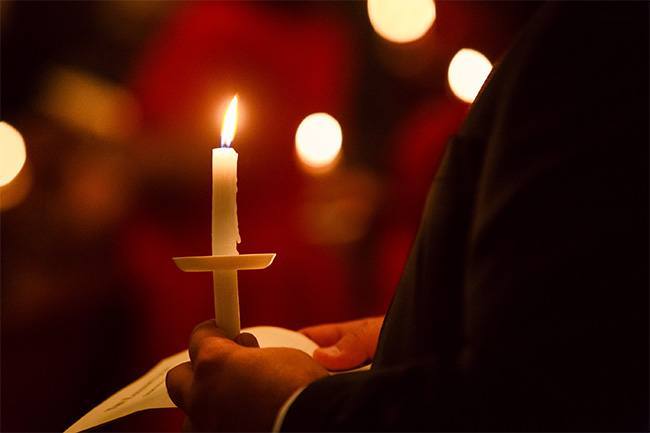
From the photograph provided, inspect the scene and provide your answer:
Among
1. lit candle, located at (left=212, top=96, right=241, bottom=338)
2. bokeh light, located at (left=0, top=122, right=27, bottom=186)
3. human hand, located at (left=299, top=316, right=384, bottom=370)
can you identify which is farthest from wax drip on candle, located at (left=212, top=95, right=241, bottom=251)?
bokeh light, located at (left=0, top=122, right=27, bottom=186)

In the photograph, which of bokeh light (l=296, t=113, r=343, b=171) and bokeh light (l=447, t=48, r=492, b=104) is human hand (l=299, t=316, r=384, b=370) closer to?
bokeh light (l=296, t=113, r=343, b=171)

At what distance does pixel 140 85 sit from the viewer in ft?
4.96

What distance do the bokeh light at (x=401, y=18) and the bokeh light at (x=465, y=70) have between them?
134mm

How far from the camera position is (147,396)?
1.96 ft

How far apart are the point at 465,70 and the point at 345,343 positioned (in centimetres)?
112

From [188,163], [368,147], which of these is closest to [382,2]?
[368,147]

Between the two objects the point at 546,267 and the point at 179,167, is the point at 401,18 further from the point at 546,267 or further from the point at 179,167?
the point at 546,267

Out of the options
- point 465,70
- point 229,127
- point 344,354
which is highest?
point 465,70

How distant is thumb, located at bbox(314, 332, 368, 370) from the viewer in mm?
767

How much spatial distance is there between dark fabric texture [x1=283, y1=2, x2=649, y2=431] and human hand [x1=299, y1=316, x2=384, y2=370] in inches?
16.2

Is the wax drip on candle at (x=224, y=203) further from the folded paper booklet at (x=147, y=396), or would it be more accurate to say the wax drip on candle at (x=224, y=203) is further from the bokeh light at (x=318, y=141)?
the bokeh light at (x=318, y=141)

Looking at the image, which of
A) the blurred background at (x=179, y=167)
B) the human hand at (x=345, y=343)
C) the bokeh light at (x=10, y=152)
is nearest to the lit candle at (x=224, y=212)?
the human hand at (x=345, y=343)

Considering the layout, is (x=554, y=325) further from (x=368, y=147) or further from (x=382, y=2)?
(x=382, y=2)

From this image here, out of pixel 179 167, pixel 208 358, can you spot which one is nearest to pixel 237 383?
pixel 208 358
